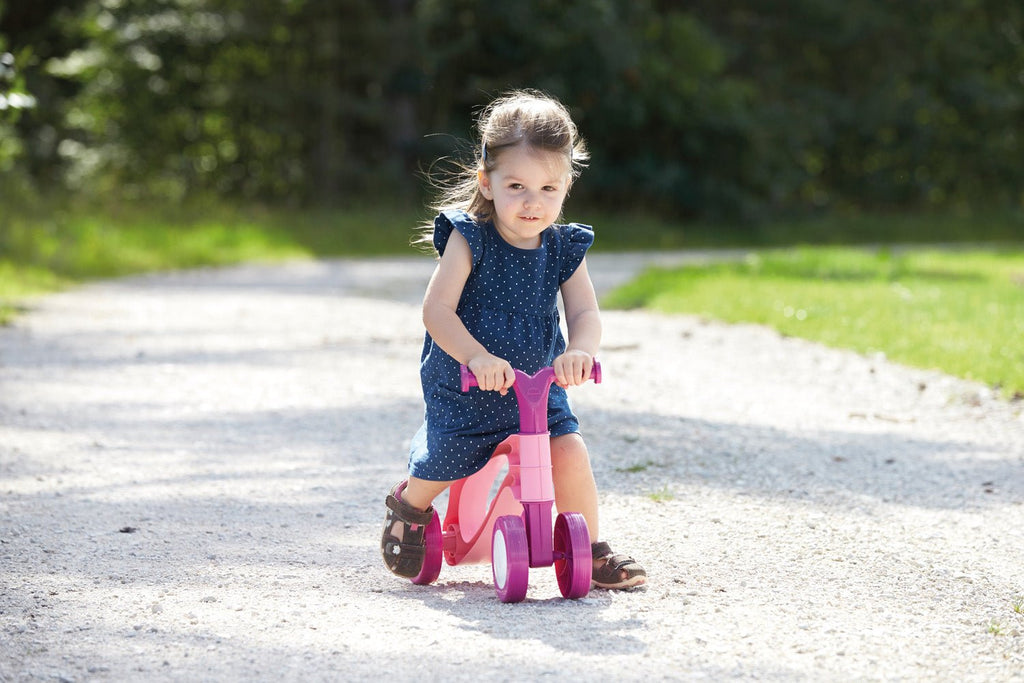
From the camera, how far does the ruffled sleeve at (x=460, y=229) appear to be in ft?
11.9

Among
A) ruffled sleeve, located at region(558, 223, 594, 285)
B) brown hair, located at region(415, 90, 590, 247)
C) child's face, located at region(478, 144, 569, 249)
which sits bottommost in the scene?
ruffled sleeve, located at region(558, 223, 594, 285)

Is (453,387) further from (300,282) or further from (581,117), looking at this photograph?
(581,117)

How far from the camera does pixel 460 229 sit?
363 centimetres

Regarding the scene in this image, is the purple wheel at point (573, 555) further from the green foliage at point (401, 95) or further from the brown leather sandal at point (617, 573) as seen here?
the green foliage at point (401, 95)

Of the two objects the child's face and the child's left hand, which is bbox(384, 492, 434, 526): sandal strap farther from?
the child's face

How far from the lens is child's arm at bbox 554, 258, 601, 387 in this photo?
3389 mm

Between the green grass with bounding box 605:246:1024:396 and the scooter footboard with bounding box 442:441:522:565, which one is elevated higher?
the green grass with bounding box 605:246:1024:396

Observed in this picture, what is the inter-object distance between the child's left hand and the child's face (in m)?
0.43

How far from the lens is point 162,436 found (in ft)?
19.0

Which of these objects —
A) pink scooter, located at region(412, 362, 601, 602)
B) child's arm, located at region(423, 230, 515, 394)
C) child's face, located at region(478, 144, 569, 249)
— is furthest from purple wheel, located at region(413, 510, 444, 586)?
child's face, located at region(478, 144, 569, 249)

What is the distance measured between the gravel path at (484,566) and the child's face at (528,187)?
3.37 feet

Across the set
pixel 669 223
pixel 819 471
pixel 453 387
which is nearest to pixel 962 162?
pixel 669 223

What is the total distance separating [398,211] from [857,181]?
34.1ft

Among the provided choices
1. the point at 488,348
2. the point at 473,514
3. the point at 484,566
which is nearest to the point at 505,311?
the point at 488,348
